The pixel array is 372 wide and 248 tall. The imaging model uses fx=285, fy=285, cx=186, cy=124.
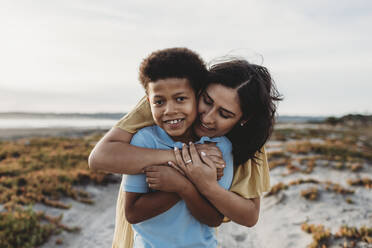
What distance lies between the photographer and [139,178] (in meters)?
1.98

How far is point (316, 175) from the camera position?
10.8 m

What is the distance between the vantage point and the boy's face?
1.99 meters

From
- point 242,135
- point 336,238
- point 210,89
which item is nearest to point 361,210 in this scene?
point 336,238

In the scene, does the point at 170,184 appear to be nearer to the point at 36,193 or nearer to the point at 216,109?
the point at 216,109

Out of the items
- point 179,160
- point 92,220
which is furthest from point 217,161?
point 92,220

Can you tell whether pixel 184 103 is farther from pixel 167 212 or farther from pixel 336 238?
pixel 336 238

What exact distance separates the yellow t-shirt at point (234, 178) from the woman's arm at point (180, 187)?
31 cm

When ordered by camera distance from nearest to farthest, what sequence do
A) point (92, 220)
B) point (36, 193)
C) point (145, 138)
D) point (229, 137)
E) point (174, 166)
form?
point (174, 166), point (145, 138), point (229, 137), point (92, 220), point (36, 193)

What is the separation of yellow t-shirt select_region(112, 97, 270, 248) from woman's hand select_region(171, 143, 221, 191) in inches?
11.9

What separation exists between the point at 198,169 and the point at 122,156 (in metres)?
0.53

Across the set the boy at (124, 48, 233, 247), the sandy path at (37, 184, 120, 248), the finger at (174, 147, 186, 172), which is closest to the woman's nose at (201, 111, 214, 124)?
the boy at (124, 48, 233, 247)

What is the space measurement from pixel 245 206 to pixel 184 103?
864mm

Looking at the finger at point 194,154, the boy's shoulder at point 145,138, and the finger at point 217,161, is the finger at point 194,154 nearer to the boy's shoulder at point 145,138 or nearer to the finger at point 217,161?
the finger at point 217,161

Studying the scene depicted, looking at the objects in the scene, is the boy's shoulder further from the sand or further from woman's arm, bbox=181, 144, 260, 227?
the sand
